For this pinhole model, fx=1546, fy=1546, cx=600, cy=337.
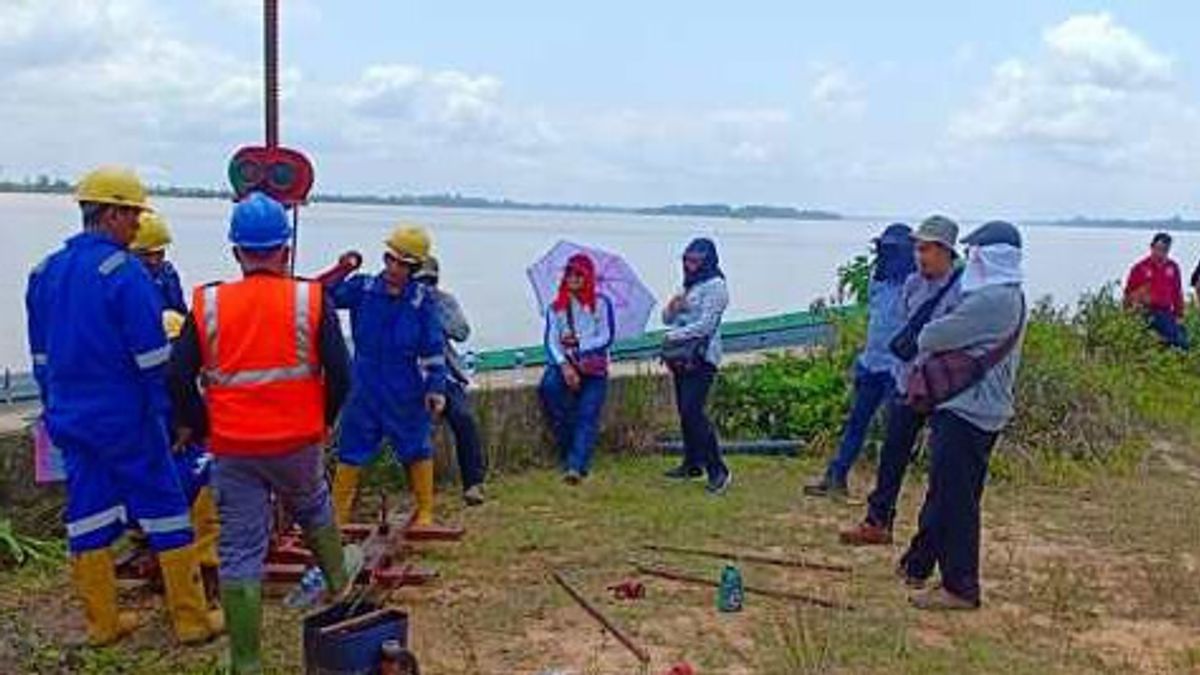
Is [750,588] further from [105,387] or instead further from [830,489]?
[105,387]

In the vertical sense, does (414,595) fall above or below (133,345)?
below

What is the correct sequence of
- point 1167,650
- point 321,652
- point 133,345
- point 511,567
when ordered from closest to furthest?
point 321,652
point 133,345
point 1167,650
point 511,567

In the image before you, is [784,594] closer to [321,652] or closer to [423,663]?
[423,663]

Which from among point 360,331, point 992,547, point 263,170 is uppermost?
point 263,170

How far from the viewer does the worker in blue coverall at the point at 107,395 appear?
5.17 metres

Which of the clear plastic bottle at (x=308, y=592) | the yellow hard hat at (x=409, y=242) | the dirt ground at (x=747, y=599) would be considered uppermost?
the yellow hard hat at (x=409, y=242)

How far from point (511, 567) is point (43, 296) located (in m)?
2.40

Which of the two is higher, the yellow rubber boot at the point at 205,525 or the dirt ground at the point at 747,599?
the yellow rubber boot at the point at 205,525

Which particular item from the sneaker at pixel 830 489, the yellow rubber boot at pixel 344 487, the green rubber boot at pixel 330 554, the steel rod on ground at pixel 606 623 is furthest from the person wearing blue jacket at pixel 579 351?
the green rubber boot at pixel 330 554

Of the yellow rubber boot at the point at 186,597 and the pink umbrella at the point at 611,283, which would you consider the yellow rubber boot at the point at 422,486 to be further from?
the pink umbrella at the point at 611,283

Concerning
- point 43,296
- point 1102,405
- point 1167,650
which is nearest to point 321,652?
point 43,296

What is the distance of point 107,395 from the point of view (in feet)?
17.1

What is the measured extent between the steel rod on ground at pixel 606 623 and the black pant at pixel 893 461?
66.2 inches

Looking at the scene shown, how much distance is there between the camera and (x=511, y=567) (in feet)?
22.2
